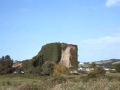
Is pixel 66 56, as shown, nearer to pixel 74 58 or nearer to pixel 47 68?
pixel 74 58

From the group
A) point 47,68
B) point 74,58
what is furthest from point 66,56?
point 47,68

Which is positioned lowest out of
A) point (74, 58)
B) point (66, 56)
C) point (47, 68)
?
point (47, 68)

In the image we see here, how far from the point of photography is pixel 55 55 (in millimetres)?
70438

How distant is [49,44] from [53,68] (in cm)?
1078

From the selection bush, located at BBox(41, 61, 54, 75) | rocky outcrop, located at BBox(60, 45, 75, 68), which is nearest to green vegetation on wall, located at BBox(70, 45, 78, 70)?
rocky outcrop, located at BBox(60, 45, 75, 68)

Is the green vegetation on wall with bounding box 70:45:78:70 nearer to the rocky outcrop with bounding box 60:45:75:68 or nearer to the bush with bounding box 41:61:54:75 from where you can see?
the rocky outcrop with bounding box 60:45:75:68

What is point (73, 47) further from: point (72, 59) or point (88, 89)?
point (88, 89)

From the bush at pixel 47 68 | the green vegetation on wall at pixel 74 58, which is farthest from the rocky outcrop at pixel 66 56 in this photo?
the bush at pixel 47 68

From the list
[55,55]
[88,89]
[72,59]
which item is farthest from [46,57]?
[88,89]

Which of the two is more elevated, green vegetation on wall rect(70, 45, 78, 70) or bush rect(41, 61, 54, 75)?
green vegetation on wall rect(70, 45, 78, 70)

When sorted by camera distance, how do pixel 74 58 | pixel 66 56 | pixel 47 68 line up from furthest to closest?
1. pixel 74 58
2. pixel 66 56
3. pixel 47 68

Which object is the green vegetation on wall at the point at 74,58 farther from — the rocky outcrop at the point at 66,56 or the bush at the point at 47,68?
the bush at the point at 47,68

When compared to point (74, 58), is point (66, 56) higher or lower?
higher

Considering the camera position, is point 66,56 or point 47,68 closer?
point 47,68
